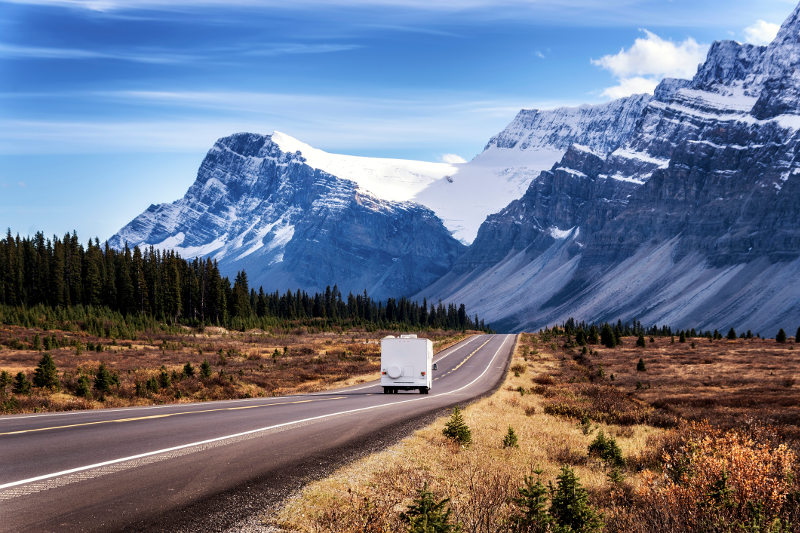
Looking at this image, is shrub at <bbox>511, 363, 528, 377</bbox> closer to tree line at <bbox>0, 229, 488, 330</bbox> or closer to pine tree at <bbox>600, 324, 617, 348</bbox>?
pine tree at <bbox>600, 324, 617, 348</bbox>

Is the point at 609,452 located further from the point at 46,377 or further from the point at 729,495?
the point at 46,377

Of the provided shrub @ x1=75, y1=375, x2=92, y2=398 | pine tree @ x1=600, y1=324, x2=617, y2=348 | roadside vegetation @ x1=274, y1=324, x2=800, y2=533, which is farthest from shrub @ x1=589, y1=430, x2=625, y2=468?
pine tree @ x1=600, y1=324, x2=617, y2=348

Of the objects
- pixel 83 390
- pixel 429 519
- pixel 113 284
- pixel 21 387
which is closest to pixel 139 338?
pixel 113 284

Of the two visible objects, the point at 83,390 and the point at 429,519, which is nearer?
the point at 429,519

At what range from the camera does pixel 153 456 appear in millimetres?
12984

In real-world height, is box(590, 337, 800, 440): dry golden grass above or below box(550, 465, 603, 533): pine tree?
below

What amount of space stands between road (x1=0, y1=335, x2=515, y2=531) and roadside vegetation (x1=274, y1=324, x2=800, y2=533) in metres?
1.44

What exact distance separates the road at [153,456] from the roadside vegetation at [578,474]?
1.44 m

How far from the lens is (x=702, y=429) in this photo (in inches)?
749

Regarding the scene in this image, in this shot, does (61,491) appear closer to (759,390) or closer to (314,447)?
(314,447)

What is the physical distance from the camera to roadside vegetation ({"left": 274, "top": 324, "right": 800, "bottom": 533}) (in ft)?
32.1

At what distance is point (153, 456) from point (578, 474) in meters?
9.01

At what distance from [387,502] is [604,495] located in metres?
4.88

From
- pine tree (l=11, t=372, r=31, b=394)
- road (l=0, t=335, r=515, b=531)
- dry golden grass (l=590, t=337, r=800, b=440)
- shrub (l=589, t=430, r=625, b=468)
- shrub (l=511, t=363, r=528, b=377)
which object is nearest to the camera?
road (l=0, t=335, r=515, b=531)
